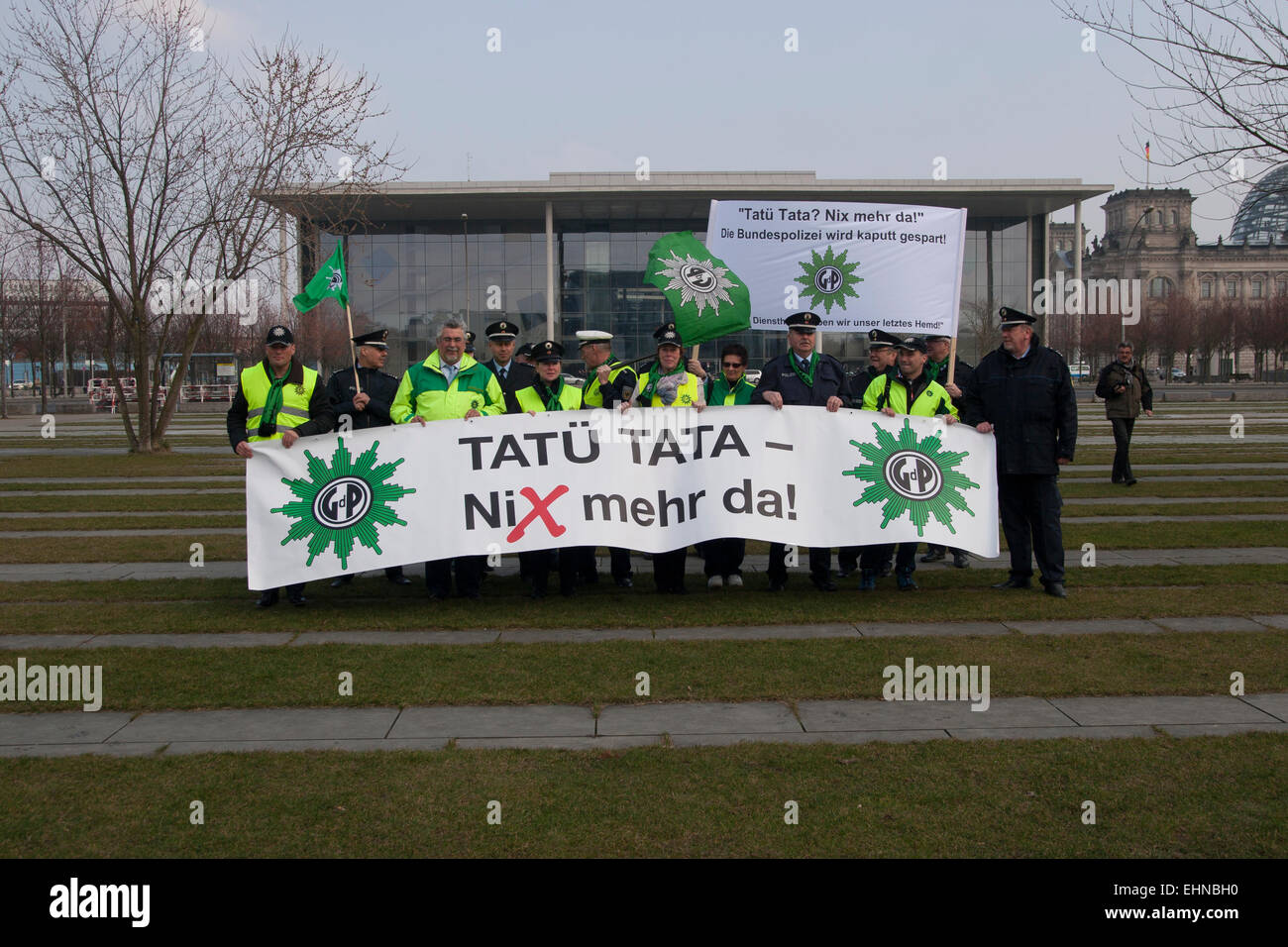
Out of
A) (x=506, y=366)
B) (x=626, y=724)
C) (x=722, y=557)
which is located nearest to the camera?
(x=626, y=724)

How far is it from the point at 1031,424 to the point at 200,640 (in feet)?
21.6

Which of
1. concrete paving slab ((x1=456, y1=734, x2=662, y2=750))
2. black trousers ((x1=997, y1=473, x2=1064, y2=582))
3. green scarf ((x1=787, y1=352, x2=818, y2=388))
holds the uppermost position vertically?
green scarf ((x1=787, y1=352, x2=818, y2=388))

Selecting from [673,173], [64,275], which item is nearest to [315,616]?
[64,275]

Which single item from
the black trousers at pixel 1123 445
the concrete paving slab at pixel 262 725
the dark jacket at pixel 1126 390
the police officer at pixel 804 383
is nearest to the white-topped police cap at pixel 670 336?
the police officer at pixel 804 383

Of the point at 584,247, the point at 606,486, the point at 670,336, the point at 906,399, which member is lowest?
the point at 606,486

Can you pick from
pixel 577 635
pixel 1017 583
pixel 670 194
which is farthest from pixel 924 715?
pixel 670 194

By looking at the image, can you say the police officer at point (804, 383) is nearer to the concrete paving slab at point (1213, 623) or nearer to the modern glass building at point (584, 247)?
the concrete paving slab at point (1213, 623)

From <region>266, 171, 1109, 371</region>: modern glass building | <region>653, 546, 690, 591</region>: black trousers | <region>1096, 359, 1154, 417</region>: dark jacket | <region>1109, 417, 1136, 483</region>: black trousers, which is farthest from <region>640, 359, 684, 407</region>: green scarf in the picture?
<region>266, 171, 1109, 371</region>: modern glass building

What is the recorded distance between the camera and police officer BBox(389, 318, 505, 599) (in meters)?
8.91

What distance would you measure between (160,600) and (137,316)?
17.2 m

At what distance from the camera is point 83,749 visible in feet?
17.9

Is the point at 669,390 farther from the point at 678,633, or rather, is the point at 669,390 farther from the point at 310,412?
the point at 310,412

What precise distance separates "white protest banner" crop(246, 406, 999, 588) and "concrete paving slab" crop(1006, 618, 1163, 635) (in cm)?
90

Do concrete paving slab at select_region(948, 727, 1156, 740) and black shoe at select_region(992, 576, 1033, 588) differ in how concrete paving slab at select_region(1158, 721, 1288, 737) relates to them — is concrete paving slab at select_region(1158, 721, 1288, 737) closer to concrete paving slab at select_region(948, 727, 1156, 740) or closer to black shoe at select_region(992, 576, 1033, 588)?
concrete paving slab at select_region(948, 727, 1156, 740)
